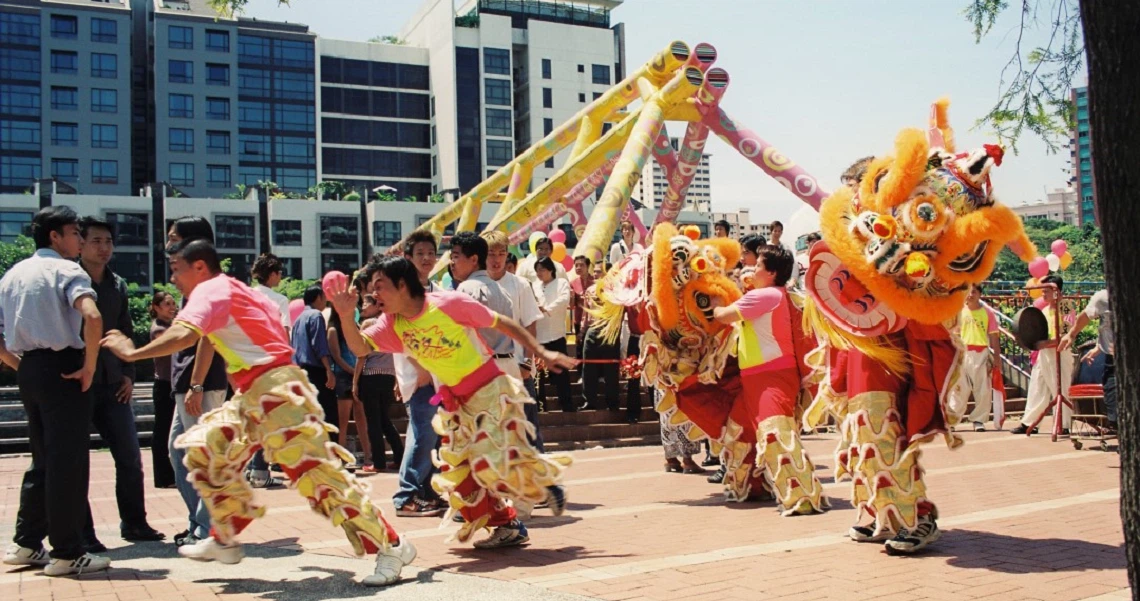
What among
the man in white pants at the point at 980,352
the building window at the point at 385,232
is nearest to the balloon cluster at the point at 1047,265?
the man in white pants at the point at 980,352

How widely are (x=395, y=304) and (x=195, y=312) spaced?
1.08 metres

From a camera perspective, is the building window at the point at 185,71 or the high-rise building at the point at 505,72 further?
the high-rise building at the point at 505,72

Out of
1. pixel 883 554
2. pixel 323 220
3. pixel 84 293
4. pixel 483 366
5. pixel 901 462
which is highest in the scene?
pixel 323 220

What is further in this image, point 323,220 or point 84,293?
point 323,220

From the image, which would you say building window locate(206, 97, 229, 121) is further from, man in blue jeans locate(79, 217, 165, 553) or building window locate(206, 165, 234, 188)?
man in blue jeans locate(79, 217, 165, 553)

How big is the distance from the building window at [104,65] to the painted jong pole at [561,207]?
202 feet

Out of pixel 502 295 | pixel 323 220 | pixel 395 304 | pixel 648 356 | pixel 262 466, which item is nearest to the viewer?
pixel 395 304

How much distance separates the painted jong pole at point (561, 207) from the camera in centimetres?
2367

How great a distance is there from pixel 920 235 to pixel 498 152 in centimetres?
8060

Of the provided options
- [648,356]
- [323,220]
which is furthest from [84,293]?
[323,220]

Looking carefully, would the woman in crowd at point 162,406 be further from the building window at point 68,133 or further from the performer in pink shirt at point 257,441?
the building window at point 68,133

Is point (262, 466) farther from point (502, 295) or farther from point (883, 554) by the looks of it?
point (883, 554)

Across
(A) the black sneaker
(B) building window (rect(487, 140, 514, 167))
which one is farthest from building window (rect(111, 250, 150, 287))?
(A) the black sneaker

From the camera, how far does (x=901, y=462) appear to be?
20.0 ft
